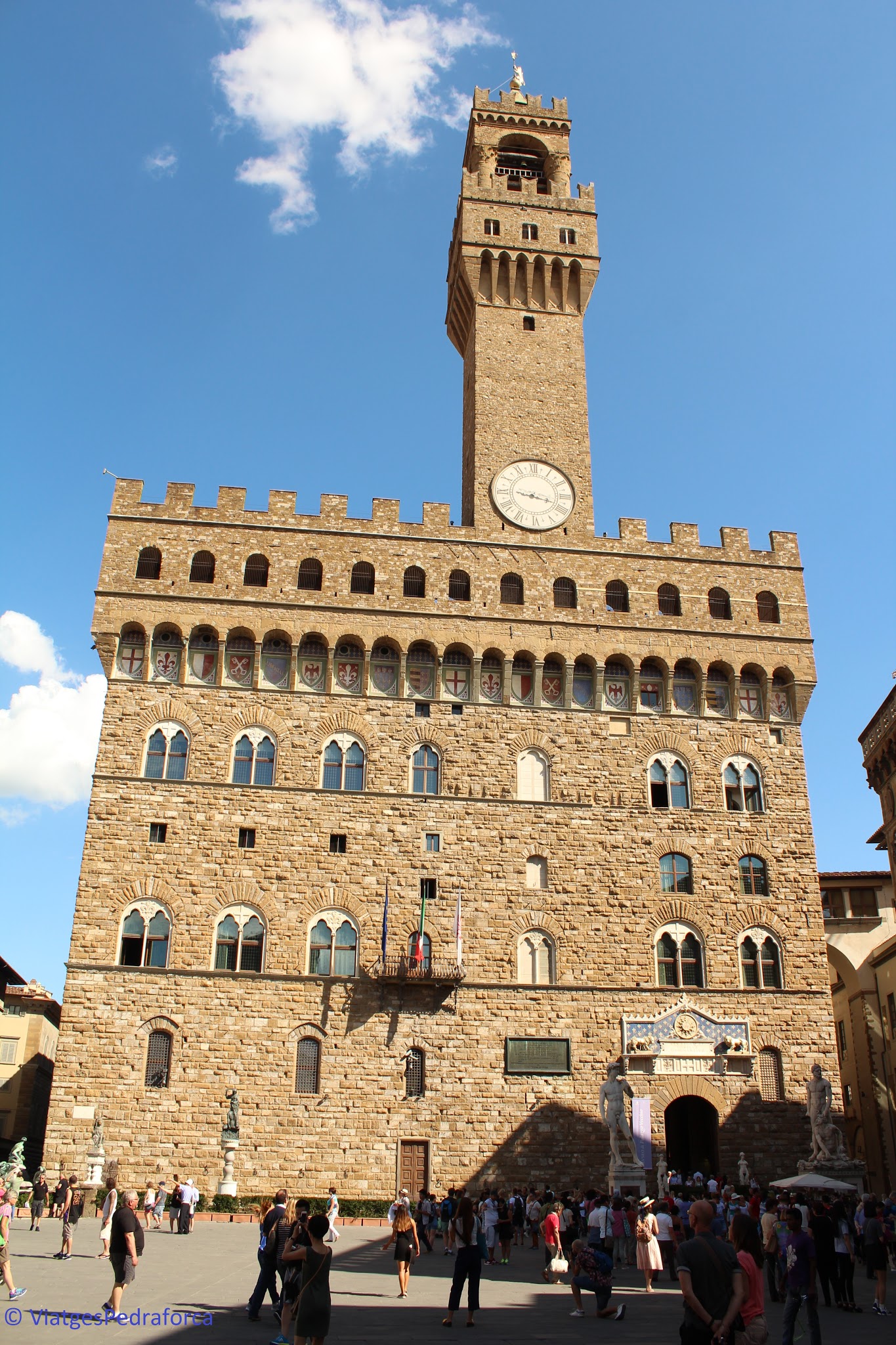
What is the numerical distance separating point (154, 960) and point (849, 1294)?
18229 millimetres

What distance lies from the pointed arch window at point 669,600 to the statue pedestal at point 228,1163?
1942cm

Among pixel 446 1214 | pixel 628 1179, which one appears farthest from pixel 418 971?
pixel 628 1179

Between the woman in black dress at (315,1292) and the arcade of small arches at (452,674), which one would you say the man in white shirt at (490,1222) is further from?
the woman in black dress at (315,1292)

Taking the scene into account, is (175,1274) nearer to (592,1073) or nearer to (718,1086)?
(592,1073)

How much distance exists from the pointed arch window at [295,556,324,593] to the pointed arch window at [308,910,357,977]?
987 cm

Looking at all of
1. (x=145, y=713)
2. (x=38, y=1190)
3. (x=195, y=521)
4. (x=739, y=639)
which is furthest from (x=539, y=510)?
(x=38, y=1190)

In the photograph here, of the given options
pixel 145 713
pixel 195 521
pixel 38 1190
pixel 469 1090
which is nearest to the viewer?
pixel 38 1190

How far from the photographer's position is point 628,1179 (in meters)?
25.2

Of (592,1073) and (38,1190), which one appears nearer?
(38,1190)

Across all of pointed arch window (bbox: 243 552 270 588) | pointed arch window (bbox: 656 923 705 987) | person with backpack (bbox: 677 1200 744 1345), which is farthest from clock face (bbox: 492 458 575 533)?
person with backpack (bbox: 677 1200 744 1345)

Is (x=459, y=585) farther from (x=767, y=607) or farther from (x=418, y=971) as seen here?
(x=418, y=971)

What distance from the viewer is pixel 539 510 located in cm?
3484

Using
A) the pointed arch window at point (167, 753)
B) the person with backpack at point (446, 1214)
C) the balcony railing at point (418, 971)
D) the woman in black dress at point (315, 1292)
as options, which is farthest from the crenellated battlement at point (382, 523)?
the woman in black dress at point (315, 1292)

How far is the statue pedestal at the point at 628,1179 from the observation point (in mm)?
25094
